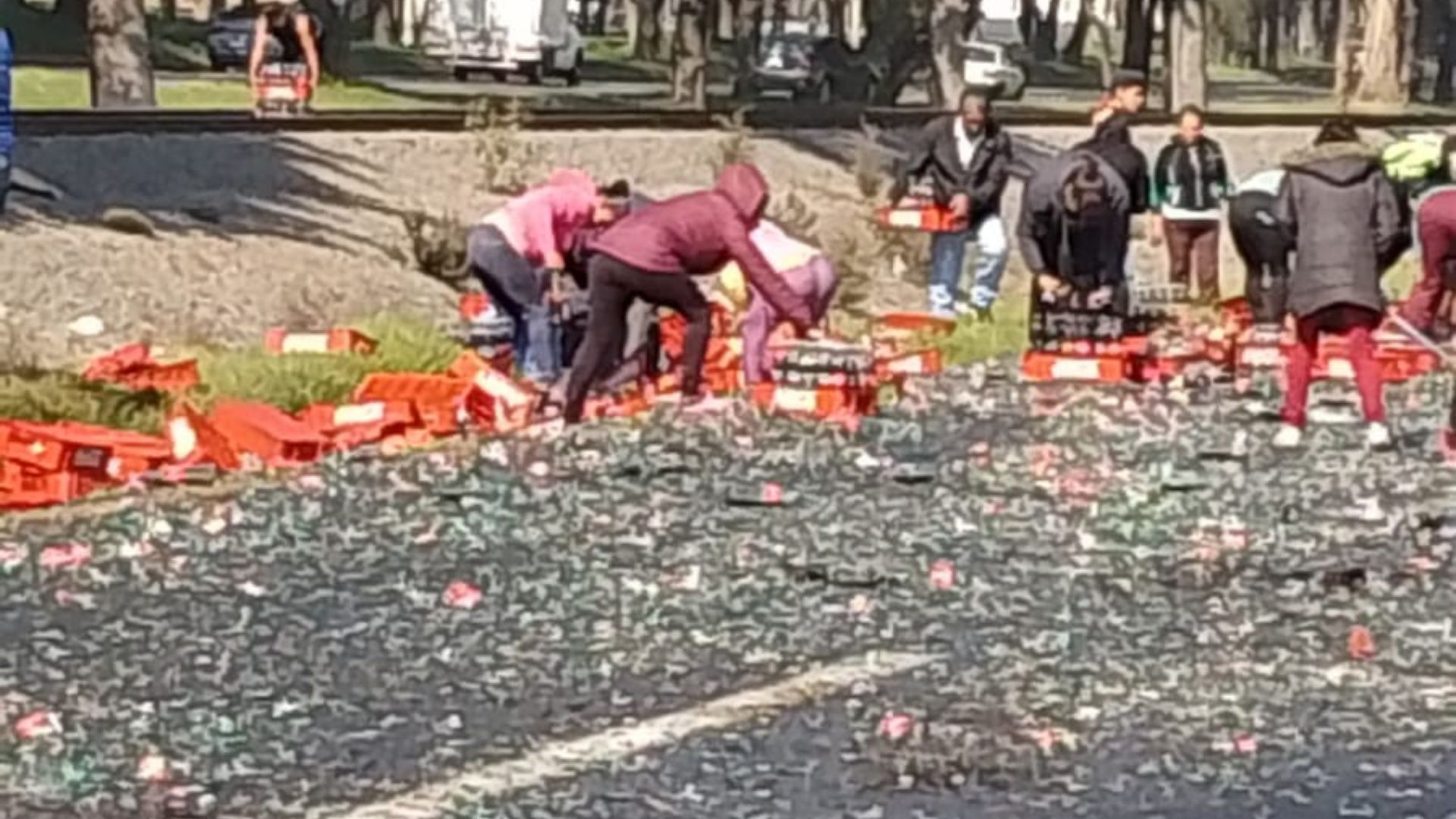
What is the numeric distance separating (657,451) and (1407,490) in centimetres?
335

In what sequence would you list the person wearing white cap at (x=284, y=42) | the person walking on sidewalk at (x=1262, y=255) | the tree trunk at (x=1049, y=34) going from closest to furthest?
the person walking on sidewalk at (x=1262, y=255)
the person wearing white cap at (x=284, y=42)
the tree trunk at (x=1049, y=34)

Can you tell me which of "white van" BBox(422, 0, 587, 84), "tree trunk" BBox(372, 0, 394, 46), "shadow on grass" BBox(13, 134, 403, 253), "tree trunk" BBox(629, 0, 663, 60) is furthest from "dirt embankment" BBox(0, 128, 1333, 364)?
"tree trunk" BBox(629, 0, 663, 60)

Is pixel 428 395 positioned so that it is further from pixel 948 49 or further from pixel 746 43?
pixel 746 43

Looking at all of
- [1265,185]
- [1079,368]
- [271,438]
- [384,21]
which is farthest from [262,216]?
[384,21]

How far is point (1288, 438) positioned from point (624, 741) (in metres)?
7.59

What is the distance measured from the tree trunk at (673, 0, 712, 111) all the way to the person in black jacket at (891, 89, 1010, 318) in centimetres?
1793

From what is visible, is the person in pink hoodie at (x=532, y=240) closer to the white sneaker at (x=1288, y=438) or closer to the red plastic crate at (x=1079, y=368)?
the red plastic crate at (x=1079, y=368)

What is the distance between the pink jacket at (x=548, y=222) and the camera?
17.0 meters

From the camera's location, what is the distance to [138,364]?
1856 cm

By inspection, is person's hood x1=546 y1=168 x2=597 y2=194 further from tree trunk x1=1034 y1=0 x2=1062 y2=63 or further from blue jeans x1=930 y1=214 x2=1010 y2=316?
tree trunk x1=1034 y1=0 x2=1062 y2=63

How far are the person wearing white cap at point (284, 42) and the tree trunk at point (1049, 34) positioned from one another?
1332 inches

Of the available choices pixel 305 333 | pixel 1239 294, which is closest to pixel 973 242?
pixel 1239 294

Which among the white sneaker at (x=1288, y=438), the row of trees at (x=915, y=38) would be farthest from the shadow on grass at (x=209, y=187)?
the white sneaker at (x=1288, y=438)

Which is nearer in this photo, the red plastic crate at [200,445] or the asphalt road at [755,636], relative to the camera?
the asphalt road at [755,636]
